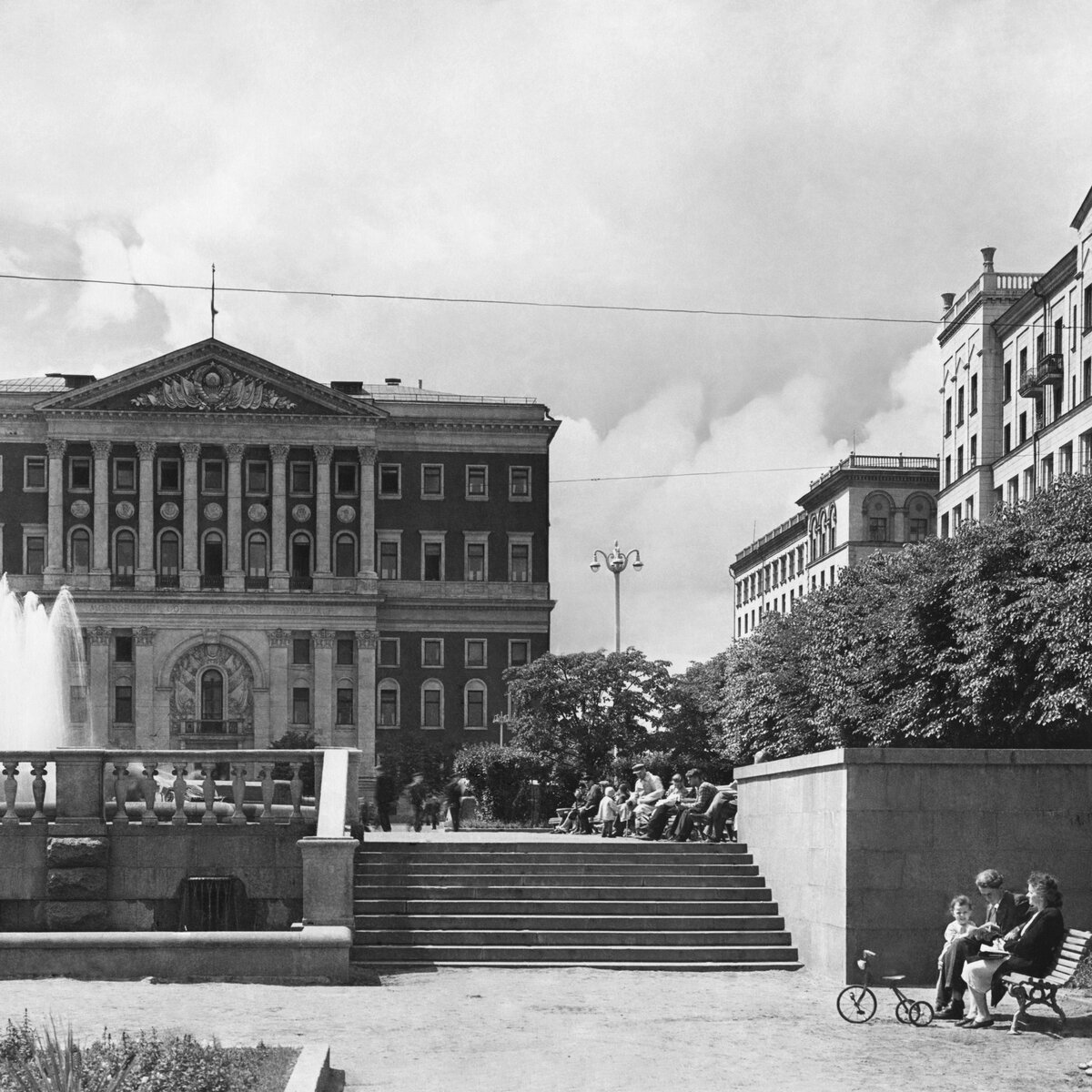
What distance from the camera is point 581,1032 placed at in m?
17.5

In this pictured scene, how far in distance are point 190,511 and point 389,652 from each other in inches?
524

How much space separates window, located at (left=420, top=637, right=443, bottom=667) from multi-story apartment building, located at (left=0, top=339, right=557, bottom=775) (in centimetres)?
7

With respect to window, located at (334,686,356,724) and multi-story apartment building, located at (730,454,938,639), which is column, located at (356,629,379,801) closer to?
window, located at (334,686,356,724)

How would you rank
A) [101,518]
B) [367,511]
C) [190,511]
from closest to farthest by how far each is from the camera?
[101,518] < [190,511] < [367,511]

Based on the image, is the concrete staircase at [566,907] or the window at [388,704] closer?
the concrete staircase at [566,907]

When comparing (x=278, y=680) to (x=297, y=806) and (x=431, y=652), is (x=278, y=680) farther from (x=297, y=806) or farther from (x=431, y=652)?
(x=297, y=806)

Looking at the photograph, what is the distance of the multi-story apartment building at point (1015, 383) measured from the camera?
68.8 m

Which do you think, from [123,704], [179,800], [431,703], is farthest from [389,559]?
[179,800]

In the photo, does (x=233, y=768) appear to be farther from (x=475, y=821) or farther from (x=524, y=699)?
(x=524, y=699)

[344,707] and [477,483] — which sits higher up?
[477,483]

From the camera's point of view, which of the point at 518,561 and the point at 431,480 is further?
the point at 518,561

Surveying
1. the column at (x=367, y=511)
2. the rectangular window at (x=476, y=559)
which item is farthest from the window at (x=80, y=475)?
the rectangular window at (x=476, y=559)

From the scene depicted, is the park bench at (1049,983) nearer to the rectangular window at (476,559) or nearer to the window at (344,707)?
the window at (344,707)

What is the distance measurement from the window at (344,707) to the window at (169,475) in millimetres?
14321
